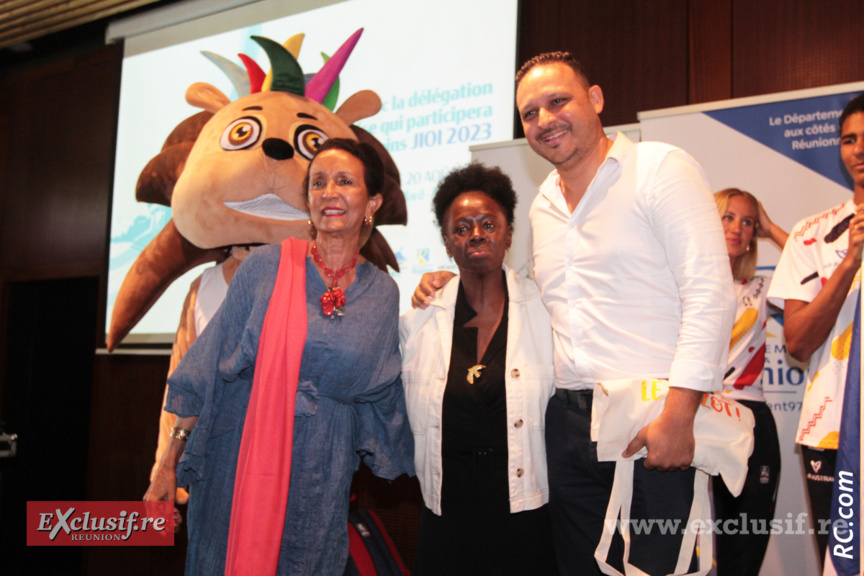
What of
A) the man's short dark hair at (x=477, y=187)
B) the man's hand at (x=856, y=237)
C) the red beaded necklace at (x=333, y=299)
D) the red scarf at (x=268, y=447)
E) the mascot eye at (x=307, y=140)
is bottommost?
the red scarf at (x=268, y=447)

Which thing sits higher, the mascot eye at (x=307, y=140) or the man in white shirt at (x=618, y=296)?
the mascot eye at (x=307, y=140)

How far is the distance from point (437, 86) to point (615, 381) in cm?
271

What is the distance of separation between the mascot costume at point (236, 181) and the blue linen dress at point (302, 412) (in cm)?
90

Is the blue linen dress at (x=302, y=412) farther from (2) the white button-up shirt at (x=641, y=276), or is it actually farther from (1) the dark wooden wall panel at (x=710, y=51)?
(1) the dark wooden wall panel at (x=710, y=51)

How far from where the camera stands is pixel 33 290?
18.4 feet

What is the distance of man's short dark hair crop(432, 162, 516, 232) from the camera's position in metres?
2.11

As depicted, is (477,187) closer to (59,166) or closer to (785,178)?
(785,178)

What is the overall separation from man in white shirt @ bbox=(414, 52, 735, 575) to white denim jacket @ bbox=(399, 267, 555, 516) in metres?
0.11

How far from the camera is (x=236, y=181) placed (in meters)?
2.67

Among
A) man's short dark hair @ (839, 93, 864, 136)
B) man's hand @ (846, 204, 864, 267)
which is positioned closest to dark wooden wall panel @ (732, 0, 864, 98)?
man's short dark hair @ (839, 93, 864, 136)

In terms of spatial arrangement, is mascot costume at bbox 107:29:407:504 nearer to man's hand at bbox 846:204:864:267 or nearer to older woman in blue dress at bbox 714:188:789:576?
older woman in blue dress at bbox 714:188:789:576

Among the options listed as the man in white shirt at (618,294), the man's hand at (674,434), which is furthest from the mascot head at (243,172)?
the man's hand at (674,434)

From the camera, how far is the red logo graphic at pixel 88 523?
8.63 feet

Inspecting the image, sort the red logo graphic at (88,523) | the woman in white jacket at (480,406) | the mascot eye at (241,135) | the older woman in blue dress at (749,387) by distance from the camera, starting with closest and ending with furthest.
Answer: the woman in white jacket at (480,406), the older woman in blue dress at (749,387), the red logo graphic at (88,523), the mascot eye at (241,135)
